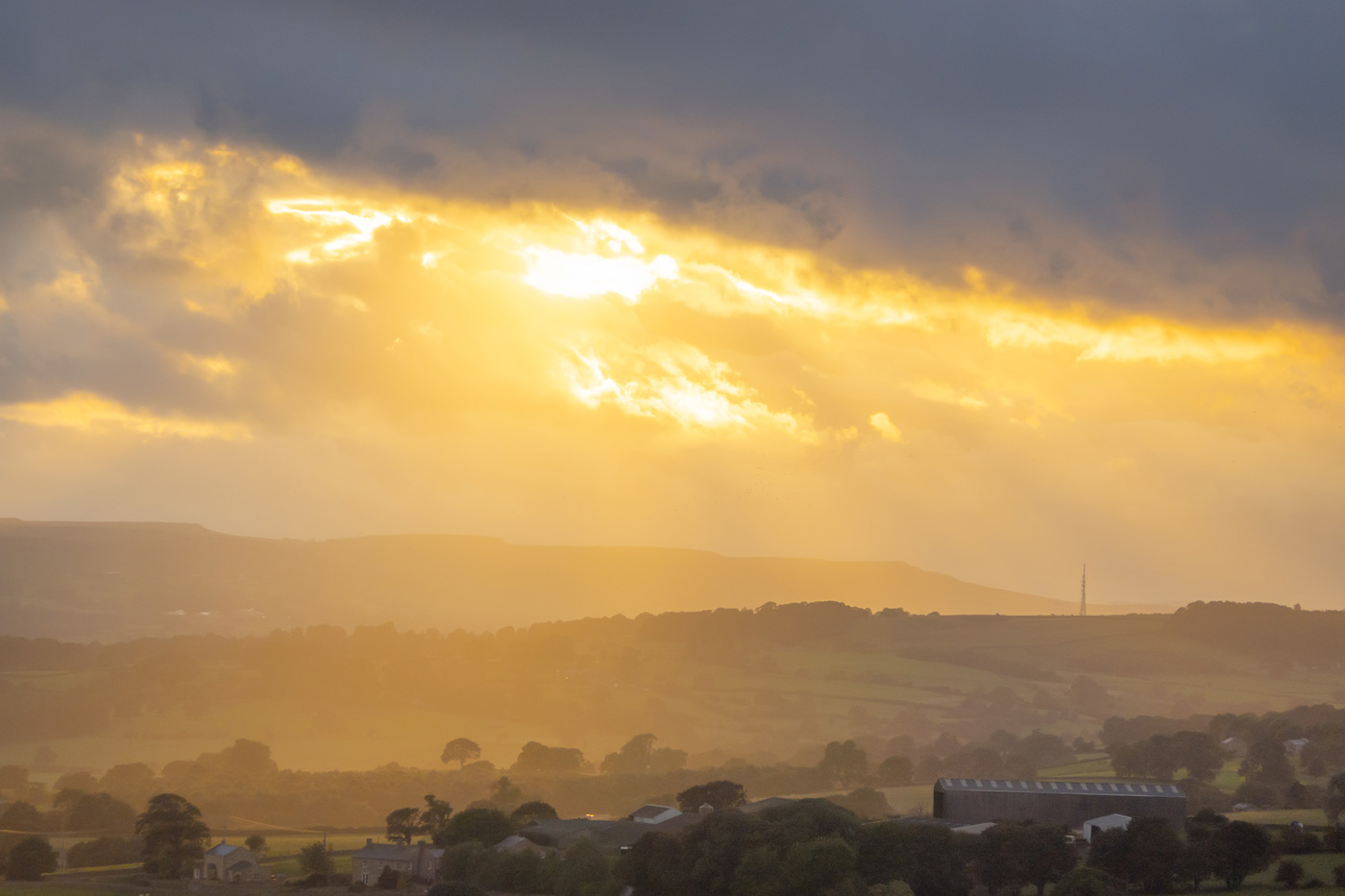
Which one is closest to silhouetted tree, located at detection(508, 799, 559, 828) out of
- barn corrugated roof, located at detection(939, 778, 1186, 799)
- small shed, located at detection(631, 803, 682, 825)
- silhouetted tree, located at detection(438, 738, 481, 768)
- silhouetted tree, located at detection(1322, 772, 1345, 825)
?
small shed, located at detection(631, 803, 682, 825)

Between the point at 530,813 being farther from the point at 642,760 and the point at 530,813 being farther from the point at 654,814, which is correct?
the point at 642,760

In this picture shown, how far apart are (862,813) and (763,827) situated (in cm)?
4692

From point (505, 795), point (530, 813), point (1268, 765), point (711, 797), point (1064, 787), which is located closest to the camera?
point (1064, 787)

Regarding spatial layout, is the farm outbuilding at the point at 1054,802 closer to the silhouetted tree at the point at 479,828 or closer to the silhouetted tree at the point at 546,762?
the silhouetted tree at the point at 479,828

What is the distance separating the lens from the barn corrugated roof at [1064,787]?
90062 millimetres

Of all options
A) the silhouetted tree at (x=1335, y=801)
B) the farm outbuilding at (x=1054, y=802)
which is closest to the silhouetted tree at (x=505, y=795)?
the farm outbuilding at (x=1054, y=802)

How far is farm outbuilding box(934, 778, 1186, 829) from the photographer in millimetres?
87500

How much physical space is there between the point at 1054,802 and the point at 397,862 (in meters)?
45.5

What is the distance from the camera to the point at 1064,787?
3644 inches

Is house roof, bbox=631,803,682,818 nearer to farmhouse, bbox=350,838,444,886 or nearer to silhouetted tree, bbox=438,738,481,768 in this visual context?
farmhouse, bbox=350,838,444,886

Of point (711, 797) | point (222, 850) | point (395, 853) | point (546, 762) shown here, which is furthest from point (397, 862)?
point (546, 762)

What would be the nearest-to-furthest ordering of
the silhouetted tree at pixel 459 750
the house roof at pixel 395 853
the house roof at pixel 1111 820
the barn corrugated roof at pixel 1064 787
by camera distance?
the house roof at pixel 1111 820, the house roof at pixel 395 853, the barn corrugated roof at pixel 1064 787, the silhouetted tree at pixel 459 750

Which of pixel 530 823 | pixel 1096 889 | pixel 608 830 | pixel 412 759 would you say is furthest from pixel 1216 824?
pixel 412 759

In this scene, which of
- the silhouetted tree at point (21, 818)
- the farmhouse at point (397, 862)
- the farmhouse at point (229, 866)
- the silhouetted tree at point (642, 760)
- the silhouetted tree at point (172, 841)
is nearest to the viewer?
the farmhouse at point (397, 862)
